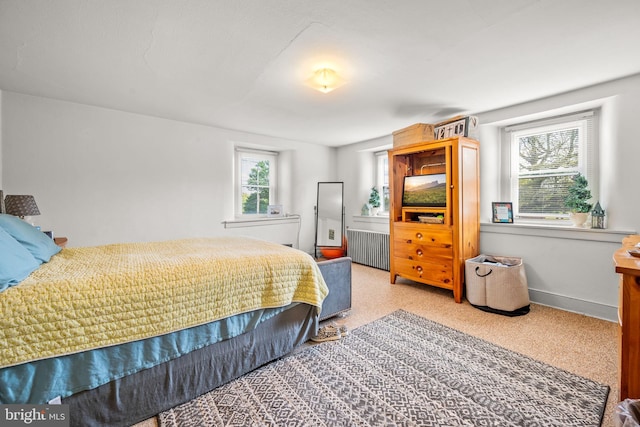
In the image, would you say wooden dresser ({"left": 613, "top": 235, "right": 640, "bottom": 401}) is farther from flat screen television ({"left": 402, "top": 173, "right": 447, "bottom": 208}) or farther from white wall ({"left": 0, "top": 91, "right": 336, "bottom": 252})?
white wall ({"left": 0, "top": 91, "right": 336, "bottom": 252})

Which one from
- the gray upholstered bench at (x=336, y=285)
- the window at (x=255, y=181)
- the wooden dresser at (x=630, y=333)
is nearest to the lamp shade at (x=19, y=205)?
the window at (x=255, y=181)

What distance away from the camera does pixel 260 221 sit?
15.0 feet

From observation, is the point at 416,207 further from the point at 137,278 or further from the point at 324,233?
the point at 137,278

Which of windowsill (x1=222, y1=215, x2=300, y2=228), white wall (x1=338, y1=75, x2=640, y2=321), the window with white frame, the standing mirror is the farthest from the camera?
the standing mirror

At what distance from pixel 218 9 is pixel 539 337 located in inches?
130

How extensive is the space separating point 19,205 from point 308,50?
9.02ft

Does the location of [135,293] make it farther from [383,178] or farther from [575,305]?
[383,178]

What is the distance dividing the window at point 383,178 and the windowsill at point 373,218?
235mm

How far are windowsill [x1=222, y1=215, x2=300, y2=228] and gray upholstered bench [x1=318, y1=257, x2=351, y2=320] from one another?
223 centimetres

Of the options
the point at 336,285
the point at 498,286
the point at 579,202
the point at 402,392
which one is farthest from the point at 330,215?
the point at 402,392

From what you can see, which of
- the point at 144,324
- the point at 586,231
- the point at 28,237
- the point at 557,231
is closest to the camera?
the point at 144,324

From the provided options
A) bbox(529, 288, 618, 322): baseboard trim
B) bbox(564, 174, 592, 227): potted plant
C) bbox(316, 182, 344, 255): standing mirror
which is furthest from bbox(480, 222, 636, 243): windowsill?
bbox(316, 182, 344, 255): standing mirror

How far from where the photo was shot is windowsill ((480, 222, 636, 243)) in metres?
2.52

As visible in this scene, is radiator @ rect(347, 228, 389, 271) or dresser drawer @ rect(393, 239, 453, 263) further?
radiator @ rect(347, 228, 389, 271)
